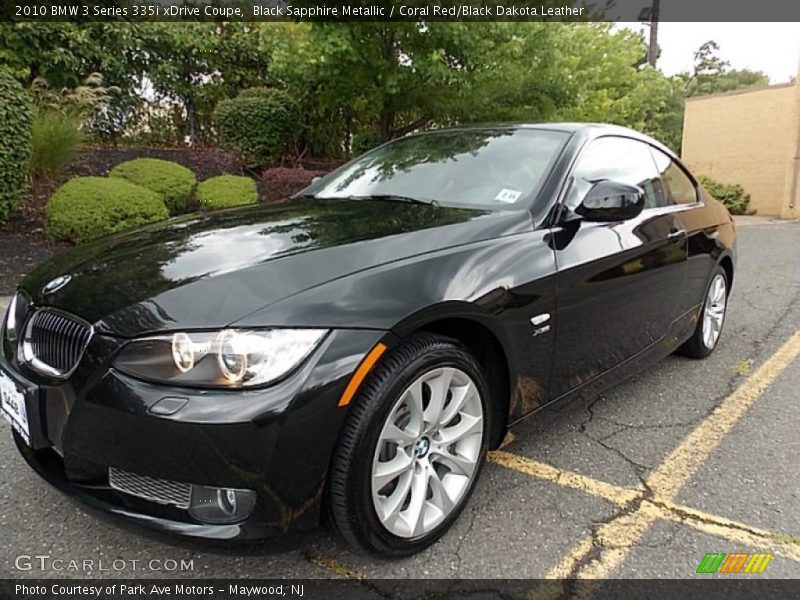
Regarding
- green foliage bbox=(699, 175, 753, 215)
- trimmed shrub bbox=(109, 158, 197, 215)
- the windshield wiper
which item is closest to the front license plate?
the windshield wiper

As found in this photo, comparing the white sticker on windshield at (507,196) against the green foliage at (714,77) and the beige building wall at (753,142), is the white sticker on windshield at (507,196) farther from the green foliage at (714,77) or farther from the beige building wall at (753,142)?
the green foliage at (714,77)

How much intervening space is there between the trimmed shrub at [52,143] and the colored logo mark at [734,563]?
775cm

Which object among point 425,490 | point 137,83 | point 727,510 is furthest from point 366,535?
point 137,83

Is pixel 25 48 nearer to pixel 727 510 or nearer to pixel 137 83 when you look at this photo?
pixel 137 83

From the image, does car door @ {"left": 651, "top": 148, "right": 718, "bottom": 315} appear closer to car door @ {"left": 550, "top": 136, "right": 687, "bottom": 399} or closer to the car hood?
car door @ {"left": 550, "top": 136, "right": 687, "bottom": 399}

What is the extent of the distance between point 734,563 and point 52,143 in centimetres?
795

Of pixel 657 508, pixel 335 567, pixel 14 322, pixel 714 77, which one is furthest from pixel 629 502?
pixel 714 77

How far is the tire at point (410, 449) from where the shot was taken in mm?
1916

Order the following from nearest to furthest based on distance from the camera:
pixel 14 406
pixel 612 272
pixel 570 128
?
pixel 14 406 < pixel 612 272 < pixel 570 128

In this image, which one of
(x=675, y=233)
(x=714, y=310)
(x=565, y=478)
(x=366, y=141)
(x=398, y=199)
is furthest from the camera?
(x=366, y=141)

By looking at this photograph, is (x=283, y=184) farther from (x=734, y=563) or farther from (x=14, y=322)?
(x=734, y=563)

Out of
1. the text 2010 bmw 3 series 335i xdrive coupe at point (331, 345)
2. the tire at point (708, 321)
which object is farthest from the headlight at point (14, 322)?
the tire at point (708, 321)

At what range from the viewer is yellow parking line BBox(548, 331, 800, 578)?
2207 mm

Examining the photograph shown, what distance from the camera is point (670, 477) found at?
2.78 metres
